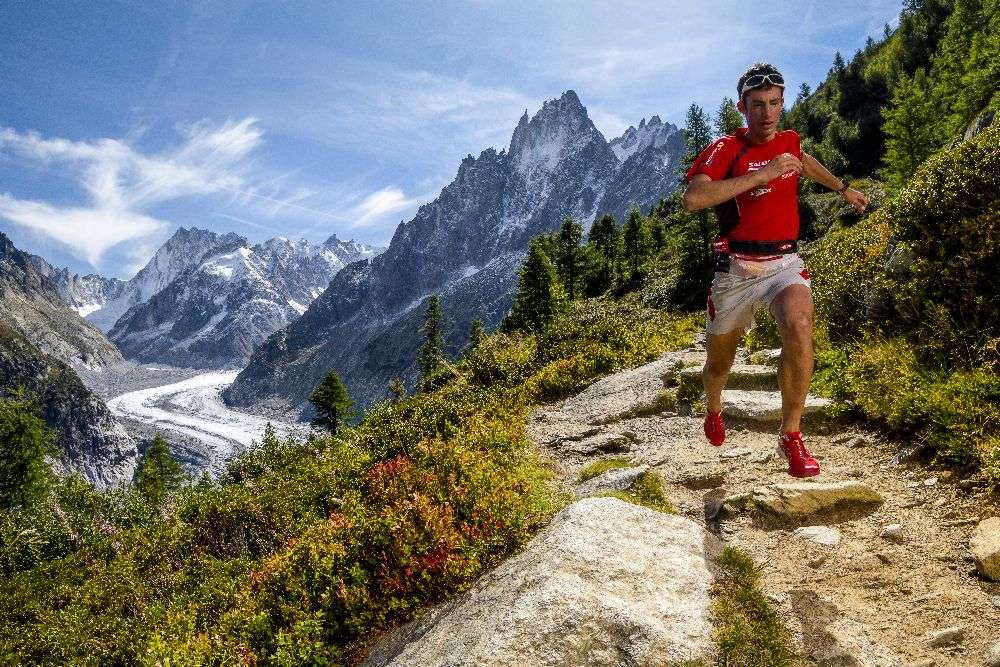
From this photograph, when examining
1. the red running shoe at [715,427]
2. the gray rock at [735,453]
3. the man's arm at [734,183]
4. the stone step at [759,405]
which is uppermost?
the man's arm at [734,183]

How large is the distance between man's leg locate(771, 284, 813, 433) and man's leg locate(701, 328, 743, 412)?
0.46 m

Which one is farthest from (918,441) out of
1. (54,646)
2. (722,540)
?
(54,646)

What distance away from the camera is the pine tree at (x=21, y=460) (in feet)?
145

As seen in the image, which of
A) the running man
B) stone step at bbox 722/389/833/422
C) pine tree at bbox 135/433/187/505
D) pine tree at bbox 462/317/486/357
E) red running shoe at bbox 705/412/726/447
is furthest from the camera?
pine tree at bbox 135/433/187/505

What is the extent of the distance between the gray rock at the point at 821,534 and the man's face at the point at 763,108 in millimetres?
3327

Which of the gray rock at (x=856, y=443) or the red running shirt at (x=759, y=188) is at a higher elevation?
the red running shirt at (x=759, y=188)

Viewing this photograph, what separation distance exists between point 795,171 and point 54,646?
1177cm

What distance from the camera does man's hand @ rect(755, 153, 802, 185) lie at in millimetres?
4566

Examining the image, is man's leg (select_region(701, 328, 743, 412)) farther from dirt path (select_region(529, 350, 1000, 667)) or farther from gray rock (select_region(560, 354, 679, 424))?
gray rock (select_region(560, 354, 679, 424))

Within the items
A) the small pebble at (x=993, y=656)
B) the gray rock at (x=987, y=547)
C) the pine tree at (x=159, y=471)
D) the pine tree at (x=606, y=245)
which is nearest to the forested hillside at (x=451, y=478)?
the gray rock at (x=987, y=547)

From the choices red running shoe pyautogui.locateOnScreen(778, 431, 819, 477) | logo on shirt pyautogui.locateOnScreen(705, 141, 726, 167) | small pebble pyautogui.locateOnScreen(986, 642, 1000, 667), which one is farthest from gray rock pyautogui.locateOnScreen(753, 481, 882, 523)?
logo on shirt pyautogui.locateOnScreen(705, 141, 726, 167)

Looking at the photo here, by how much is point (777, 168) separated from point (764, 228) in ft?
1.80

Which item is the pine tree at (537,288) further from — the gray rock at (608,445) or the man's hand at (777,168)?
the man's hand at (777,168)

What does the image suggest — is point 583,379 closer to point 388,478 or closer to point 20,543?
point 388,478
